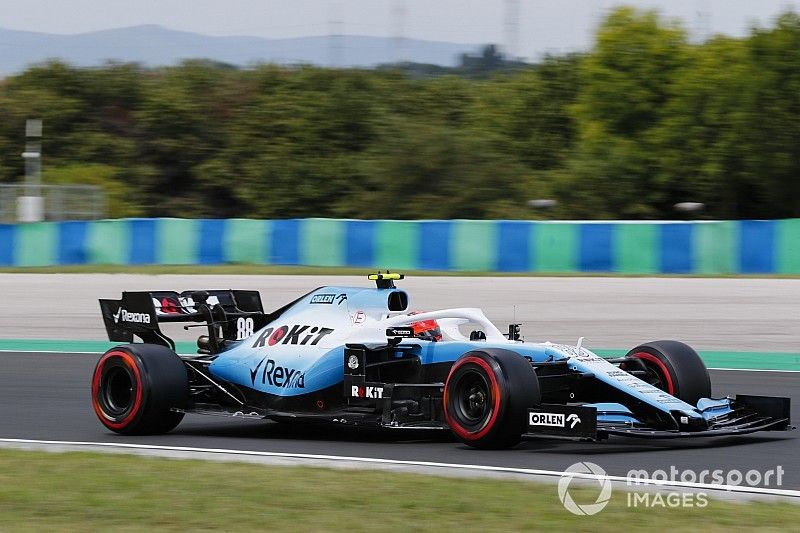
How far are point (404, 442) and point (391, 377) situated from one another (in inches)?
17.6

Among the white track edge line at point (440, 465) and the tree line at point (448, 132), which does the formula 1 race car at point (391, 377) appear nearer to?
the white track edge line at point (440, 465)

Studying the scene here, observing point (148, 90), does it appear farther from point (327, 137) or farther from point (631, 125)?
point (631, 125)

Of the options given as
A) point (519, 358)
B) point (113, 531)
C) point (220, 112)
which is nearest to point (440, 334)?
point (519, 358)

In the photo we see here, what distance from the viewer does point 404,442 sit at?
29.3ft

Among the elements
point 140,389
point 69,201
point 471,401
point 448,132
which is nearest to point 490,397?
point 471,401

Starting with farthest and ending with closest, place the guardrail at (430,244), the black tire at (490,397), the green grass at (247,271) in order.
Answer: the green grass at (247,271), the guardrail at (430,244), the black tire at (490,397)

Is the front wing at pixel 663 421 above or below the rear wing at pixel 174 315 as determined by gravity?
below

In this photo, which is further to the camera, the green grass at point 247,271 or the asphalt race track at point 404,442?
the green grass at point 247,271

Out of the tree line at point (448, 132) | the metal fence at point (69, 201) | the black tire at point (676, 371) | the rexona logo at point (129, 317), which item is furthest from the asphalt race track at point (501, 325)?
the tree line at point (448, 132)

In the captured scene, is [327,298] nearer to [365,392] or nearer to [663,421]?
[365,392]

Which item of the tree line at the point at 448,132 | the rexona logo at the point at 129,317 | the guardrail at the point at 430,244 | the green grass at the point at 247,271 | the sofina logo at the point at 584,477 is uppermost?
the tree line at the point at 448,132

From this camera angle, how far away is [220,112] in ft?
144

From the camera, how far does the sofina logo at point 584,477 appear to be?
6180mm

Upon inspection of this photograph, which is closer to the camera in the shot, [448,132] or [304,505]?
[304,505]
